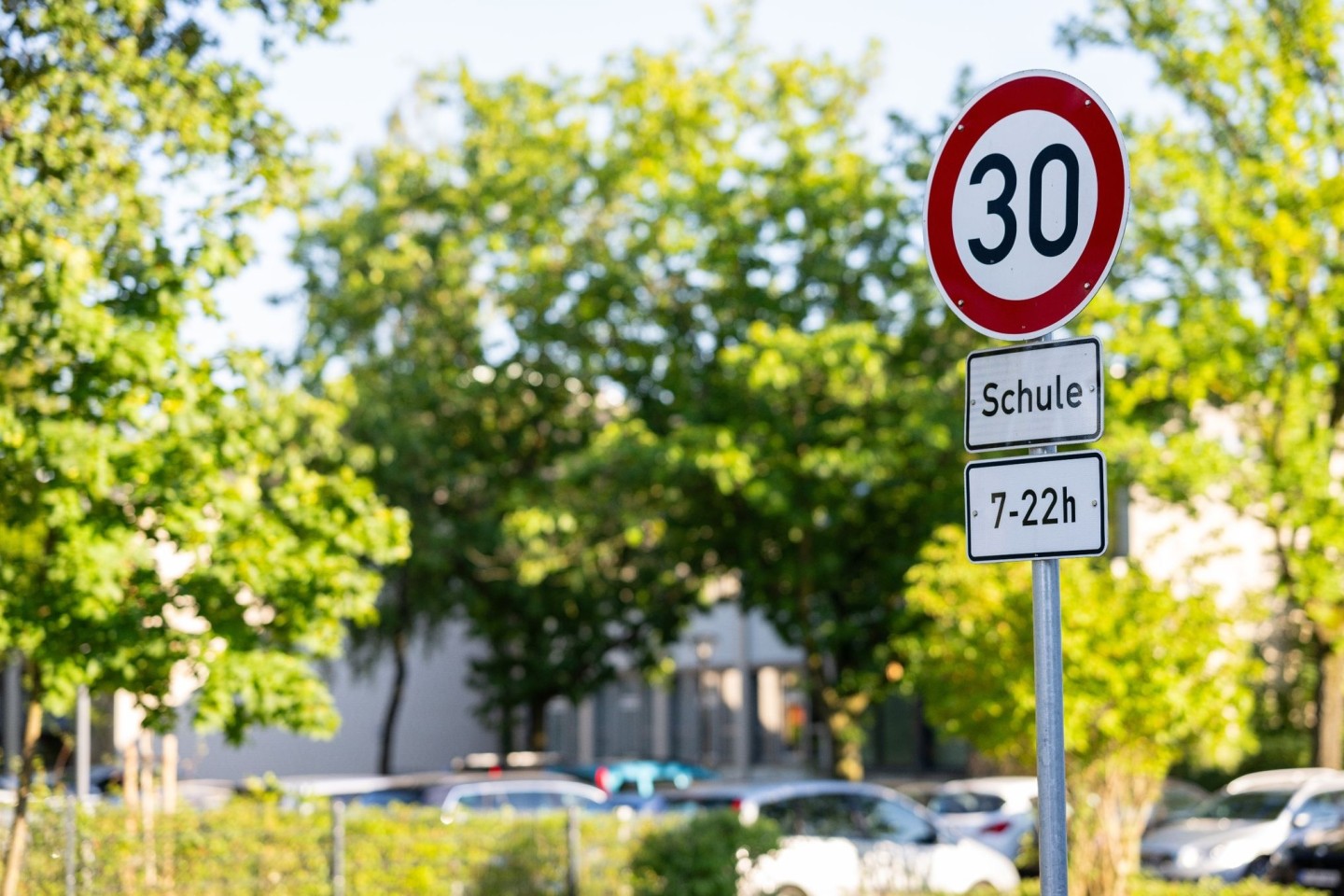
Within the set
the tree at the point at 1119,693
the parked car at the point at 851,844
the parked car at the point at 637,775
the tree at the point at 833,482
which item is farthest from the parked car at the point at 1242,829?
the parked car at the point at 637,775

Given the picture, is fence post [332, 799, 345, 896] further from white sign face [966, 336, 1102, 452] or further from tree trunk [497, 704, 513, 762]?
tree trunk [497, 704, 513, 762]

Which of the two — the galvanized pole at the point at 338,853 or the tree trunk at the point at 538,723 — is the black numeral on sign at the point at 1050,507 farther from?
the tree trunk at the point at 538,723

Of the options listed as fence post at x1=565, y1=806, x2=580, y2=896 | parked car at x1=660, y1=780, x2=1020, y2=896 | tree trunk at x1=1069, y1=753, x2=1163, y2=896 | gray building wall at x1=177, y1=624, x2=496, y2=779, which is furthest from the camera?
gray building wall at x1=177, y1=624, x2=496, y2=779

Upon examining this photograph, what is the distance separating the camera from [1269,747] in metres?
32.7

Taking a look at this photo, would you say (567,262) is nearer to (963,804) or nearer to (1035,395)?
(963,804)

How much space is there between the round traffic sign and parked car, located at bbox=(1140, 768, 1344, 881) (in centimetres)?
1629

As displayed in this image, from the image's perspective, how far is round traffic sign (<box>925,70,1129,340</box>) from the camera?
4312 mm

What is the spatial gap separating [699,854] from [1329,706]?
12628 millimetres

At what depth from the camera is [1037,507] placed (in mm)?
4230

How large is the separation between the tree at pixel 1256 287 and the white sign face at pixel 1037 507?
18.4m

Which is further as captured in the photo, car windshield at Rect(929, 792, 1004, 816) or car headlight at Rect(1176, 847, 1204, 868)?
car windshield at Rect(929, 792, 1004, 816)

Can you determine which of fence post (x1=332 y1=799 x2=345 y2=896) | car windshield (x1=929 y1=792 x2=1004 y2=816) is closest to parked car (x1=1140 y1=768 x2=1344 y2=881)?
car windshield (x1=929 y1=792 x2=1004 y2=816)

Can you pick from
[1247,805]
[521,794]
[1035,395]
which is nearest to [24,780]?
[1035,395]

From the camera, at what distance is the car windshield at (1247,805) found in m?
21.0
